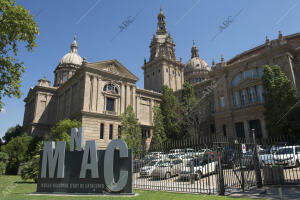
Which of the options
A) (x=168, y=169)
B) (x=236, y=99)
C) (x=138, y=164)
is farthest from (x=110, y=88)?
(x=168, y=169)

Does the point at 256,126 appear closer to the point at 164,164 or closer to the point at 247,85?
the point at 247,85

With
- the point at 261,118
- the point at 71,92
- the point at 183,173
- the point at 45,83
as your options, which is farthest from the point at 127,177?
the point at 45,83

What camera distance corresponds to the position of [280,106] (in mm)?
27719

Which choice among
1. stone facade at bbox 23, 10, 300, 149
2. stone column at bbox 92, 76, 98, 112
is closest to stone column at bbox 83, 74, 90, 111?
stone facade at bbox 23, 10, 300, 149

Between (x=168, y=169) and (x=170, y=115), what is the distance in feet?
94.7

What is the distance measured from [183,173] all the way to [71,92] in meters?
36.0

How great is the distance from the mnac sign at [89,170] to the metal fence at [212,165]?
83.7 inches

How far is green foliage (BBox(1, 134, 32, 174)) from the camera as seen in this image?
35312 mm

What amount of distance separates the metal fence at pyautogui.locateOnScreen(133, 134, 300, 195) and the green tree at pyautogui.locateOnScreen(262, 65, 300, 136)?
13138 millimetres

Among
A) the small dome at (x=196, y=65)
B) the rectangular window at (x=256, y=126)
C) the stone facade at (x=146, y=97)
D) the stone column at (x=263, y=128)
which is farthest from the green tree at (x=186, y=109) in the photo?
the small dome at (x=196, y=65)

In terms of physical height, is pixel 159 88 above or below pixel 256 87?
above

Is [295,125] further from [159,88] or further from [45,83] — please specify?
[45,83]

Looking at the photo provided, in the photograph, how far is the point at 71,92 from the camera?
44156 mm

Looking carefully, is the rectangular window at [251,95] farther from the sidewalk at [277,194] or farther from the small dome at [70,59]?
the small dome at [70,59]
